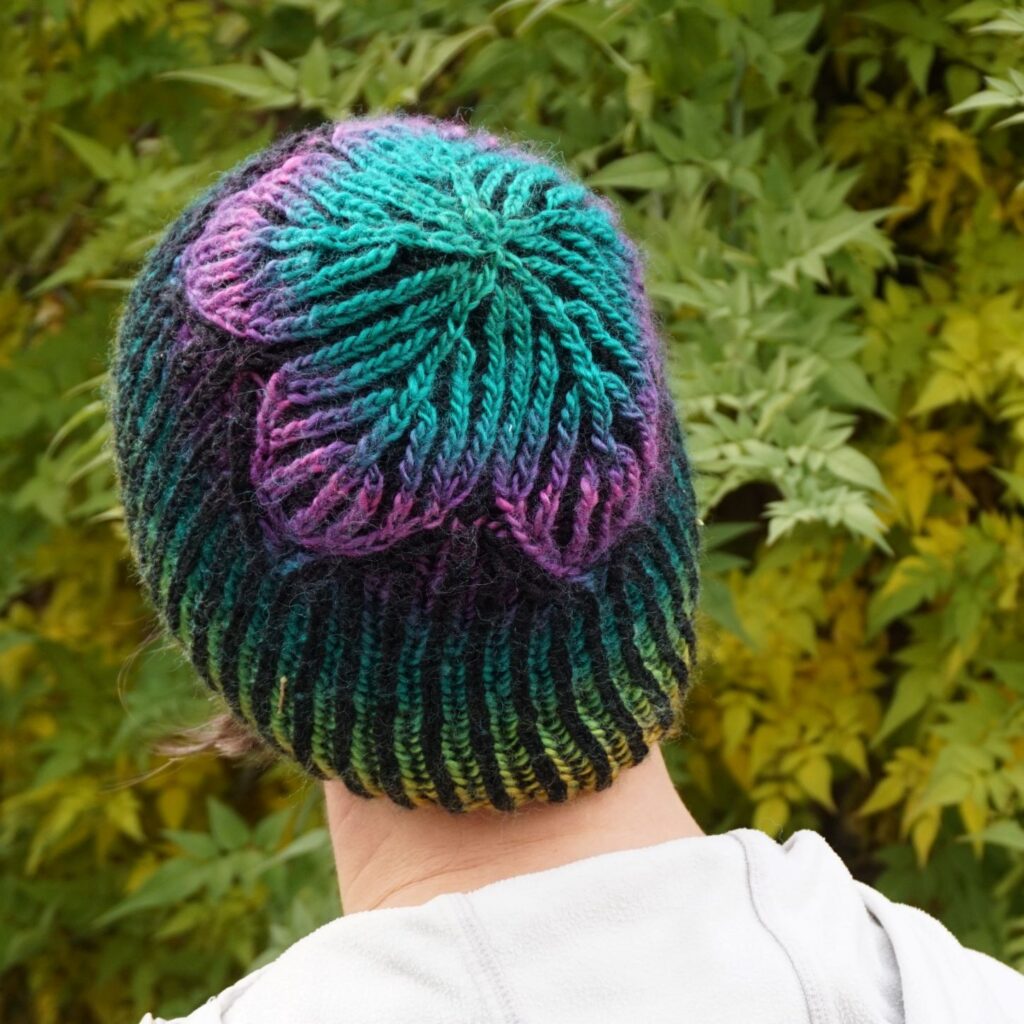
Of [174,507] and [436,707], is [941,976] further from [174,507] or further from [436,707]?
[174,507]

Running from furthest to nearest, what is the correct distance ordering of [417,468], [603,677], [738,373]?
1. [738,373]
2. [603,677]
3. [417,468]

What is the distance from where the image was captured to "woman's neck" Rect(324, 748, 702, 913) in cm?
121

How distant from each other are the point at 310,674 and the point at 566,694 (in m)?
0.20

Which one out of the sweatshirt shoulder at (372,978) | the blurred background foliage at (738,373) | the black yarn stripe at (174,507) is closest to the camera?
the sweatshirt shoulder at (372,978)

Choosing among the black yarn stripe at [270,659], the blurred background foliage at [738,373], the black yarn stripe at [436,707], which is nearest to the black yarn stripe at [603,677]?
the black yarn stripe at [436,707]

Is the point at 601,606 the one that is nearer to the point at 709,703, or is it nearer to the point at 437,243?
the point at 437,243

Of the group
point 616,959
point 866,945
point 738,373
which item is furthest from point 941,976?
point 738,373

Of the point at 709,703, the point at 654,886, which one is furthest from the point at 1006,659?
the point at 654,886

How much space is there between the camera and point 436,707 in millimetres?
1146

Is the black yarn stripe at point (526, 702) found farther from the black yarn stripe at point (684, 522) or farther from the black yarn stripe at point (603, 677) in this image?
the black yarn stripe at point (684, 522)

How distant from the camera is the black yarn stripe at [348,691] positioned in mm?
1135

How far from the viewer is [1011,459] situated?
88.7 inches

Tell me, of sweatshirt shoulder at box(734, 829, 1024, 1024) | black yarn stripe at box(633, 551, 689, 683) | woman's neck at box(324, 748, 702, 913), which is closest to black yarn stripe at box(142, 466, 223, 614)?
woman's neck at box(324, 748, 702, 913)

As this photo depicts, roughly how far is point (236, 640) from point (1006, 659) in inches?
53.6
